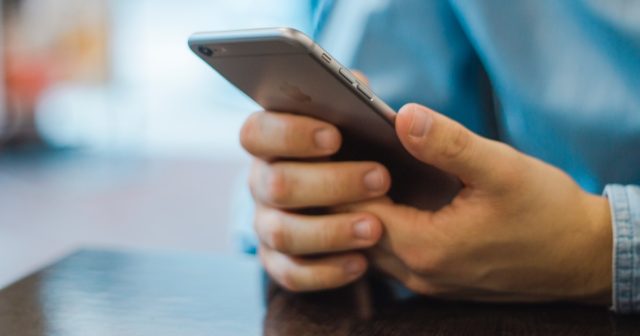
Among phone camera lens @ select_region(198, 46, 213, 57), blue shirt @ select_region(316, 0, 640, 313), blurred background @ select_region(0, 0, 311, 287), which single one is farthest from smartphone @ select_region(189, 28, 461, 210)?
blurred background @ select_region(0, 0, 311, 287)

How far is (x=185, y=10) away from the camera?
341cm

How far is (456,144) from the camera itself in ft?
1.15

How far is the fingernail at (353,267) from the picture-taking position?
41 centimetres

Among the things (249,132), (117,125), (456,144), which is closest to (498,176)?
(456,144)

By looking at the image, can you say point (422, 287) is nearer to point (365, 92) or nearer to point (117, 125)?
point (365, 92)

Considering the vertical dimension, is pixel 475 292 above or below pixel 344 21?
below

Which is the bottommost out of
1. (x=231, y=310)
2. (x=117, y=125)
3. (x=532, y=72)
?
(x=117, y=125)

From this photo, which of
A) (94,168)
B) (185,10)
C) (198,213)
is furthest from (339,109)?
(185,10)

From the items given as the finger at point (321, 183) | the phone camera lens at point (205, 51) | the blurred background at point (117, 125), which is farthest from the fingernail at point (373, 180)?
the blurred background at point (117, 125)

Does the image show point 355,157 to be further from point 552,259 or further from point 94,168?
point 94,168

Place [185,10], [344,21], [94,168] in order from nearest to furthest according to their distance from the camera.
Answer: [344,21] → [94,168] → [185,10]

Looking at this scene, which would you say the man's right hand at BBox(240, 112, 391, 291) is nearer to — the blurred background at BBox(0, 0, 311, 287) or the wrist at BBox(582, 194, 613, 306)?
the wrist at BBox(582, 194, 613, 306)

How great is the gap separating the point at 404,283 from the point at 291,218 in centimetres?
7

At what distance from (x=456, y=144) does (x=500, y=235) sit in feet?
0.21
